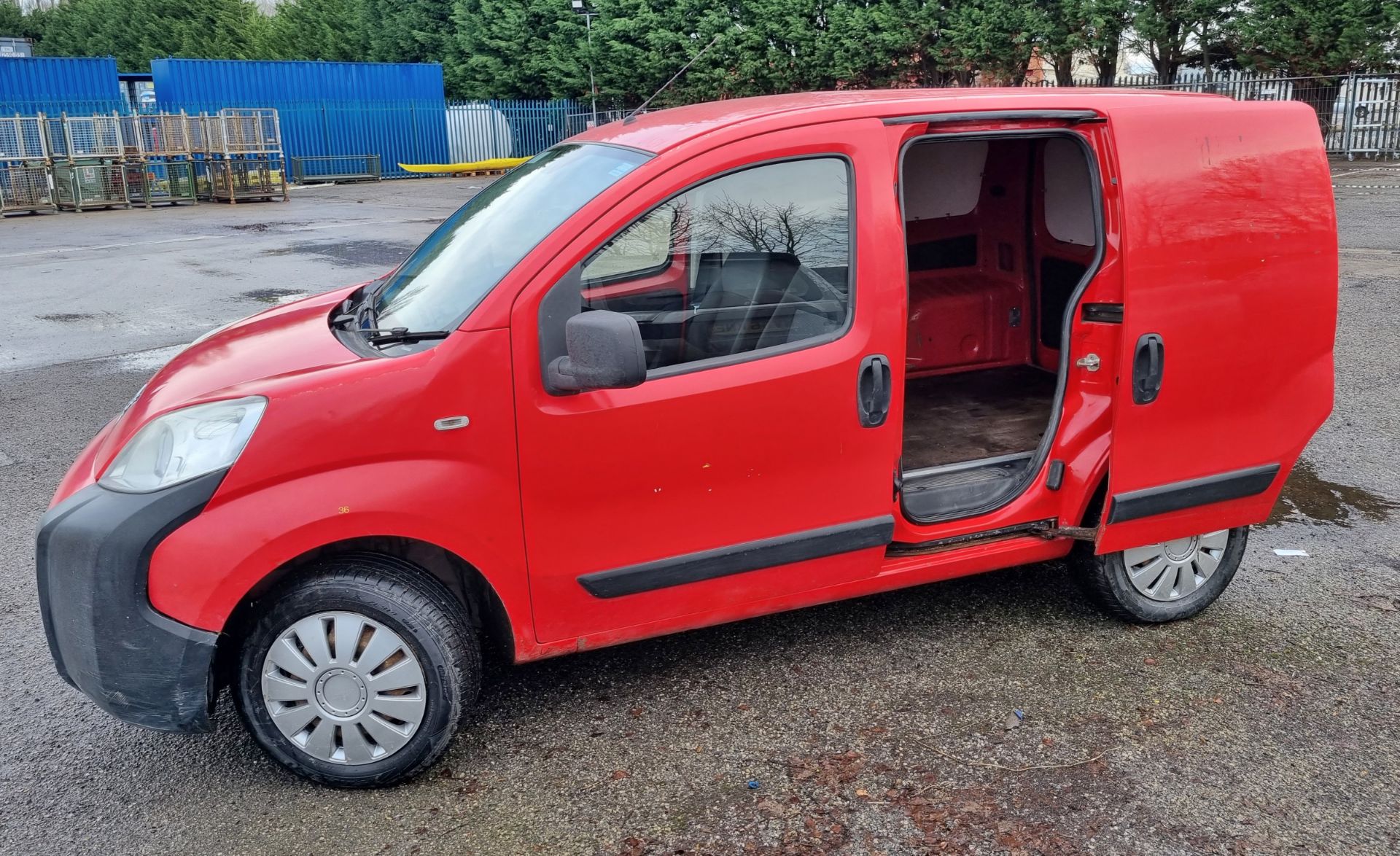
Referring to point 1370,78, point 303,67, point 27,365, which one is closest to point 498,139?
point 303,67

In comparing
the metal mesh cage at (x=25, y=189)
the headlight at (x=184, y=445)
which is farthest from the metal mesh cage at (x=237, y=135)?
the headlight at (x=184, y=445)

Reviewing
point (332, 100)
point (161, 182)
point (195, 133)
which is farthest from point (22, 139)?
point (332, 100)

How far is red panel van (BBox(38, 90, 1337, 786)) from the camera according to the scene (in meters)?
2.90

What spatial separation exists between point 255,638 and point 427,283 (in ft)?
4.04

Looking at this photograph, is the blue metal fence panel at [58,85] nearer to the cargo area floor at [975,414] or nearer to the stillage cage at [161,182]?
the stillage cage at [161,182]

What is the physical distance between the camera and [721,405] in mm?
3189

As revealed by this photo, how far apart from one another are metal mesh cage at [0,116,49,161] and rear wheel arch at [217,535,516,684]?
23.0 metres

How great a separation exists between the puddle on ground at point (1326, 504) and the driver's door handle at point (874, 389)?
8.83 ft

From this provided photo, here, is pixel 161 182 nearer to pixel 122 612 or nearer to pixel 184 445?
pixel 184 445

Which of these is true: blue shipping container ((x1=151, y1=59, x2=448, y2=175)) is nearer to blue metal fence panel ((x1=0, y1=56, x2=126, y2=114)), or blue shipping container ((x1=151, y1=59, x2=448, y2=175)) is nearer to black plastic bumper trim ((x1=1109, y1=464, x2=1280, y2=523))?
blue metal fence panel ((x1=0, y1=56, x2=126, y2=114))

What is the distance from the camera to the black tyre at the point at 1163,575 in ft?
12.9

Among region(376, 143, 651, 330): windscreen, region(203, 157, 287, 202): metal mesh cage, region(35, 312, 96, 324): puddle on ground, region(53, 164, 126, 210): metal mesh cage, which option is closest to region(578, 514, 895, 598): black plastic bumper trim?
region(376, 143, 651, 330): windscreen

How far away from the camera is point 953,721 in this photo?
3.43 meters

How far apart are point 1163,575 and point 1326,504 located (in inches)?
72.3
